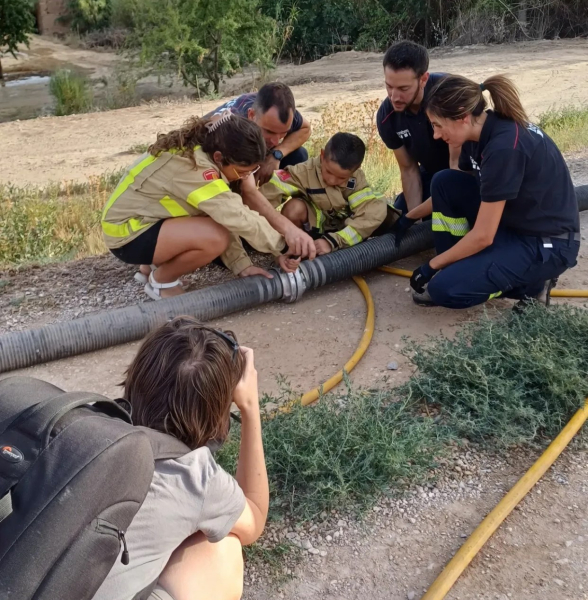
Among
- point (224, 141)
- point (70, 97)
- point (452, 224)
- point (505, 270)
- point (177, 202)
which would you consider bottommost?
point (70, 97)

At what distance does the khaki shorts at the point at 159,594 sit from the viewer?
1.72 m

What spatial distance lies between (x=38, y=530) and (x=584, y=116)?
9041mm

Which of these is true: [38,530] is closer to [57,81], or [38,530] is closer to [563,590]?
[563,590]

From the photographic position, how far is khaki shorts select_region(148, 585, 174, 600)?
172 cm

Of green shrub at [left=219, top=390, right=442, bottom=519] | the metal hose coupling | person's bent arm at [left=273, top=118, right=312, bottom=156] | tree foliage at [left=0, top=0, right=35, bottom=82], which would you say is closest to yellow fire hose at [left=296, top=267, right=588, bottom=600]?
green shrub at [left=219, top=390, right=442, bottom=519]

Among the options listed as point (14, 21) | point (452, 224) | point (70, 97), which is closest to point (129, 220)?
point (452, 224)

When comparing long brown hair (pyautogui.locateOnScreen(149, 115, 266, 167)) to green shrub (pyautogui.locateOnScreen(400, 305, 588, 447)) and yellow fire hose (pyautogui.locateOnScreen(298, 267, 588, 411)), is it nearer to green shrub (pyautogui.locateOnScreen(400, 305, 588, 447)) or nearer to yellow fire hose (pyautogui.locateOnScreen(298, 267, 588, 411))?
yellow fire hose (pyautogui.locateOnScreen(298, 267, 588, 411))

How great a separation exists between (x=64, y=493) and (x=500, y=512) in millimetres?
1626

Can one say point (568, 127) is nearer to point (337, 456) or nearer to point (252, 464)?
point (337, 456)

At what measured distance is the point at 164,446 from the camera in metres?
Result: 1.69

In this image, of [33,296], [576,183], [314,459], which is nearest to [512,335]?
[314,459]

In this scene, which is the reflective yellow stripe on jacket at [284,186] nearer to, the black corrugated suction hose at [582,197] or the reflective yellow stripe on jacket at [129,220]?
the reflective yellow stripe on jacket at [129,220]

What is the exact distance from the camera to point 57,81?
14.8 meters

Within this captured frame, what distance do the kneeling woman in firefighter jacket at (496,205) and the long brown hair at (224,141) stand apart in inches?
35.2
